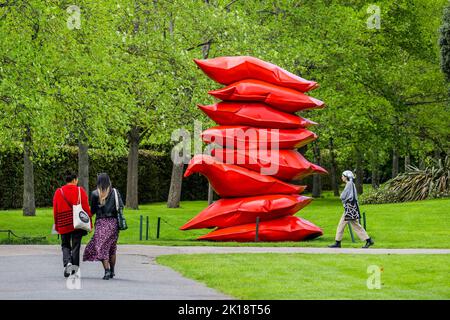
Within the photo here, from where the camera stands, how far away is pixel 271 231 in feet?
79.5

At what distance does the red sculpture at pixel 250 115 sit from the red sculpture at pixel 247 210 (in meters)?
1.78

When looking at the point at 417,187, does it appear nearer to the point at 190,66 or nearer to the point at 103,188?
the point at 190,66

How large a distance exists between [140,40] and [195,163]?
1159 cm

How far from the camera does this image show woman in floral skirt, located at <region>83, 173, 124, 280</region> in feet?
50.6

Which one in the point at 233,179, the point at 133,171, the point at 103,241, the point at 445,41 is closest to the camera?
the point at 103,241

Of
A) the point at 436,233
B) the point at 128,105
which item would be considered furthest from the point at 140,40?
the point at 436,233

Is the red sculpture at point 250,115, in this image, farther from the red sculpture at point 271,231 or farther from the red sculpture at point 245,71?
the red sculpture at point 271,231

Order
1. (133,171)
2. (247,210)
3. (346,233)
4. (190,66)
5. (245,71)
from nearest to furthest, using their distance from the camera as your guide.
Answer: (247,210) → (245,71) → (346,233) → (190,66) → (133,171)

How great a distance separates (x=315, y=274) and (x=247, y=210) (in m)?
8.08

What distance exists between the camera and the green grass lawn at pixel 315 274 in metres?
13.5

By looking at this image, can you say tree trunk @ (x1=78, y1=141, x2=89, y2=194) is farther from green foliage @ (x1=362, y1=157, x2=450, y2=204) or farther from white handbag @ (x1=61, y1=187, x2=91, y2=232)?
white handbag @ (x1=61, y1=187, x2=91, y2=232)

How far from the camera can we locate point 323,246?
Result: 22.8m

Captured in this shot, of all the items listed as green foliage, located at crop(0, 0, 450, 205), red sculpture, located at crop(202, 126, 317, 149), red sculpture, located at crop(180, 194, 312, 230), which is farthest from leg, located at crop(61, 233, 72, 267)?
red sculpture, located at crop(202, 126, 317, 149)

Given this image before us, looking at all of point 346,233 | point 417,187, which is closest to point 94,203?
point 346,233
